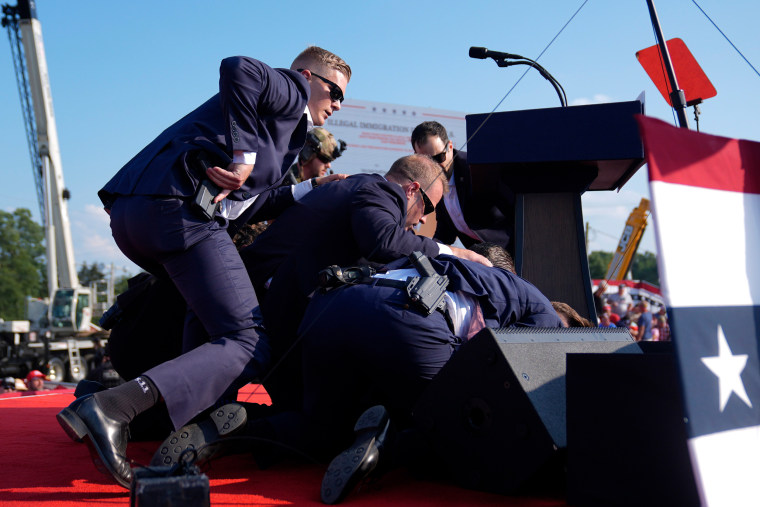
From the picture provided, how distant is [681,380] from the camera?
3.95 ft

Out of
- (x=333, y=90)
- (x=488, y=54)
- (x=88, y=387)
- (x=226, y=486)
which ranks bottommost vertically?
(x=226, y=486)

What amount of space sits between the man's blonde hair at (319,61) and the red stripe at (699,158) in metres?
Answer: 1.52

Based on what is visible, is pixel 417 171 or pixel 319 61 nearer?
pixel 319 61

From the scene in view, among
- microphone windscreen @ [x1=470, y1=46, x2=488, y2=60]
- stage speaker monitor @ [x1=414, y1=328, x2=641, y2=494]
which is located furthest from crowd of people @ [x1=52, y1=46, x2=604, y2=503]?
microphone windscreen @ [x1=470, y1=46, x2=488, y2=60]

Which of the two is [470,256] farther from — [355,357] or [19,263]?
[19,263]

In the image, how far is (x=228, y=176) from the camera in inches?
81.4

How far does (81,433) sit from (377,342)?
0.81m

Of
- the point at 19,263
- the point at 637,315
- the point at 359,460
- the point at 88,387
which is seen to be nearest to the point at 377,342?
the point at 359,460

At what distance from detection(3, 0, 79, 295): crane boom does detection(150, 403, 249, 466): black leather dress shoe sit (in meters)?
19.8

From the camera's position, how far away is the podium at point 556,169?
2.78 m

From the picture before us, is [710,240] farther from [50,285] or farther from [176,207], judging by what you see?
[50,285]

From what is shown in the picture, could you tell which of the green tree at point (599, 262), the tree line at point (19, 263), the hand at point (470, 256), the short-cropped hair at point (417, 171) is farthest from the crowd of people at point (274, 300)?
the green tree at point (599, 262)

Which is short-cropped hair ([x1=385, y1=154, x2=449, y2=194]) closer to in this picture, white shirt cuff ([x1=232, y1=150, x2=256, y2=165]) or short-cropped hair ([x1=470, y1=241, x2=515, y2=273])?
short-cropped hair ([x1=470, y1=241, x2=515, y2=273])

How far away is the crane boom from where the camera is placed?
2020 centimetres
